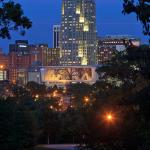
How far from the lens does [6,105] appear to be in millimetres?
38094

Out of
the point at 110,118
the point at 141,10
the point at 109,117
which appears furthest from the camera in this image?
the point at 109,117

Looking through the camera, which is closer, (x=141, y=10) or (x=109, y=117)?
(x=141, y=10)

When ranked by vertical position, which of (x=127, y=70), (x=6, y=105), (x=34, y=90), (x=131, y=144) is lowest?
(x=131, y=144)

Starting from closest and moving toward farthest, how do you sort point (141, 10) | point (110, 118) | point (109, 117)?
point (141, 10)
point (110, 118)
point (109, 117)

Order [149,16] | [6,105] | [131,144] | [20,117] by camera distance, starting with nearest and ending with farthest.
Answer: [149,16] → [131,144] → [6,105] → [20,117]

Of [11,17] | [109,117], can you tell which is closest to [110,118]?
[109,117]

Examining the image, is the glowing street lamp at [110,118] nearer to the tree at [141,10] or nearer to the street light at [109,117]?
the street light at [109,117]

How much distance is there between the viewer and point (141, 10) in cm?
2073

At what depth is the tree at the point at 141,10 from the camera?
20516 millimetres

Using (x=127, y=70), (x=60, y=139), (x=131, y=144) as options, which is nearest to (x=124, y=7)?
(x=131, y=144)

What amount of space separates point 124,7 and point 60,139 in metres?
59.6

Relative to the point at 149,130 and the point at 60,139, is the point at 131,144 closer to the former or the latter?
the point at 149,130

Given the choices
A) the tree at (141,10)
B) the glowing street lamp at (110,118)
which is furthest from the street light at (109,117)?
the tree at (141,10)

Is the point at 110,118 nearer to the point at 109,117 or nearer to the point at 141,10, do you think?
the point at 109,117
